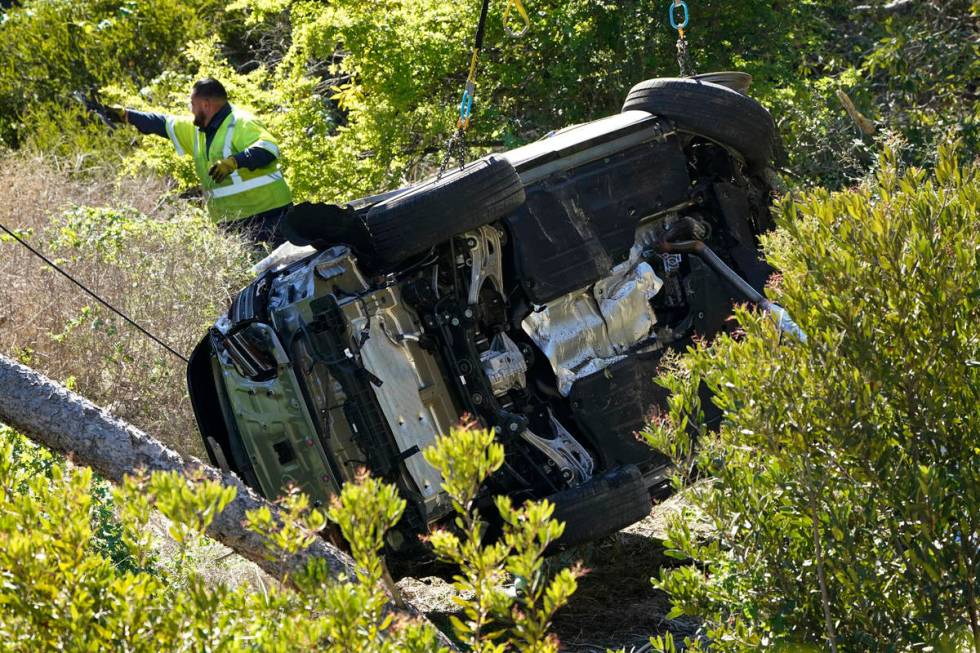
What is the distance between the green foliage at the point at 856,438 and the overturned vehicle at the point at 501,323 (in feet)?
5.63

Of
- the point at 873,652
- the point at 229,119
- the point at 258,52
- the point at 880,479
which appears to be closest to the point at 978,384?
the point at 880,479

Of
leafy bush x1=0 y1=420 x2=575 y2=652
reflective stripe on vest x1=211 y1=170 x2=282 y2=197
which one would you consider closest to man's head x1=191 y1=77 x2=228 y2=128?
reflective stripe on vest x1=211 y1=170 x2=282 y2=197

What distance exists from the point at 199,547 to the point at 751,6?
→ 6219mm

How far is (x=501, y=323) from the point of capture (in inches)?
235

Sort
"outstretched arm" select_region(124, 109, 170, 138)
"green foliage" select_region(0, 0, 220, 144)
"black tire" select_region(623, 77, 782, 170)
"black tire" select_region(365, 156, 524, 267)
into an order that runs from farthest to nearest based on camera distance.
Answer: "green foliage" select_region(0, 0, 220, 144), "outstretched arm" select_region(124, 109, 170, 138), "black tire" select_region(623, 77, 782, 170), "black tire" select_region(365, 156, 524, 267)

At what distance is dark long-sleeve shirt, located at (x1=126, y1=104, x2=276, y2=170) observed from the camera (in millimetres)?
8820

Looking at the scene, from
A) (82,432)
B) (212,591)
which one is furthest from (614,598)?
(212,591)

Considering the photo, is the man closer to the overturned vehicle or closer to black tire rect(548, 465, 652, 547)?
the overturned vehicle

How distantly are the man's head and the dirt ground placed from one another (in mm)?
3784

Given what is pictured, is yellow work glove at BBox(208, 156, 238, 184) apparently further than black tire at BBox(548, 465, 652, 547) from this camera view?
Yes

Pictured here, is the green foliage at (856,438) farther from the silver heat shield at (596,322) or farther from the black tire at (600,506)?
the silver heat shield at (596,322)

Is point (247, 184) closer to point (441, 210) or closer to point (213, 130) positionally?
point (213, 130)

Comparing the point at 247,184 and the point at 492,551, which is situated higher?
the point at 247,184

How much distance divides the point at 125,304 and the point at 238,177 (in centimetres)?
126
